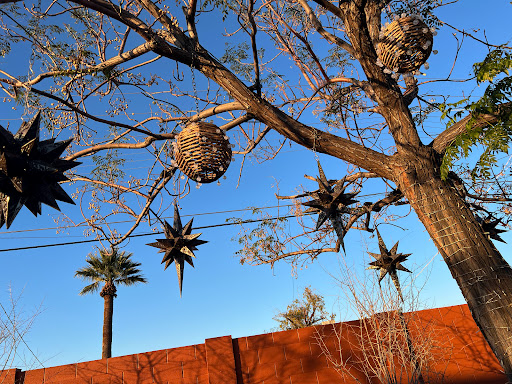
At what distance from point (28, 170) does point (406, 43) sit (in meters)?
3.41

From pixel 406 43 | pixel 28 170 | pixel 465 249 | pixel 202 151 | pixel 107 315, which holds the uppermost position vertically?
pixel 107 315

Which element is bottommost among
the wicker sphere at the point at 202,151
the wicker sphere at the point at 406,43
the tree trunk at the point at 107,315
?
the wicker sphere at the point at 202,151

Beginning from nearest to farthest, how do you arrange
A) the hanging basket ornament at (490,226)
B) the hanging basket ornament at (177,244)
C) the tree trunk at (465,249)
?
1. the tree trunk at (465,249)
2. the hanging basket ornament at (177,244)
3. the hanging basket ornament at (490,226)

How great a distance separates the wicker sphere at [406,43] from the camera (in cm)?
385

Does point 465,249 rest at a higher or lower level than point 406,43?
lower

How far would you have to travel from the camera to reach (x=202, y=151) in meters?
3.33

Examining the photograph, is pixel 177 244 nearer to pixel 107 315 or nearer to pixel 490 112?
pixel 490 112

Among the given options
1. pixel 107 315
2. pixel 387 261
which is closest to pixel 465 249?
pixel 387 261

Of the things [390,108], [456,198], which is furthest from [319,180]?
[456,198]

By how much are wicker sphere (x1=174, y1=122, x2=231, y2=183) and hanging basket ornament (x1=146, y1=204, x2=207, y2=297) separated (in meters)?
2.11

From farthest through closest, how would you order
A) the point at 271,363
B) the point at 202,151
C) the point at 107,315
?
1. the point at 107,315
2. the point at 271,363
3. the point at 202,151

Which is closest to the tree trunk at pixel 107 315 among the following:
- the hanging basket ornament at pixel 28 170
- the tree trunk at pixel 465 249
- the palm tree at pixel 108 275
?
the palm tree at pixel 108 275

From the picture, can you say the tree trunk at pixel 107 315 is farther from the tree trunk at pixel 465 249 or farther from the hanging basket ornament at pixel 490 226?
the tree trunk at pixel 465 249

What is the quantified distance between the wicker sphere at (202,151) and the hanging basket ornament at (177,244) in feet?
6.94
